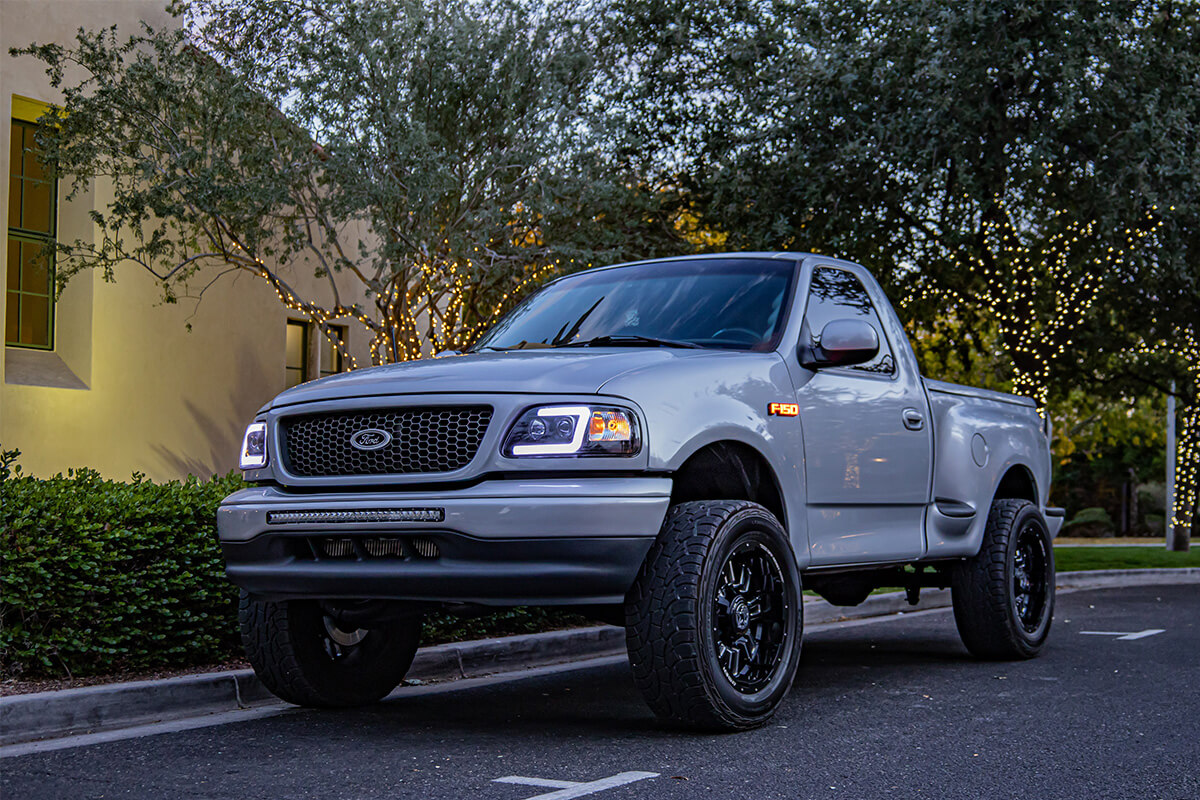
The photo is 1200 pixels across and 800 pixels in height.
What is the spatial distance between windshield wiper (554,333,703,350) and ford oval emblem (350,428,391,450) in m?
1.31

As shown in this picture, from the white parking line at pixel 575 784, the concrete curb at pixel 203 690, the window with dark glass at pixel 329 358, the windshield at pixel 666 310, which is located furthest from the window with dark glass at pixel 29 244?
the white parking line at pixel 575 784

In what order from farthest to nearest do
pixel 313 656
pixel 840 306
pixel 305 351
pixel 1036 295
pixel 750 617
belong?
1. pixel 305 351
2. pixel 1036 295
3. pixel 840 306
4. pixel 313 656
5. pixel 750 617

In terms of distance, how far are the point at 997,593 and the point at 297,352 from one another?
13195 mm

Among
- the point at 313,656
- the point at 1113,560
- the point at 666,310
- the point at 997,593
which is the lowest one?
the point at 1113,560

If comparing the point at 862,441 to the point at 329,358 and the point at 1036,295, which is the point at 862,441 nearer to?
the point at 1036,295

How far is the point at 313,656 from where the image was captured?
20.7 ft

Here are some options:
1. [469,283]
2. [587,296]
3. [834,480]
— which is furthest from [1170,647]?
[469,283]

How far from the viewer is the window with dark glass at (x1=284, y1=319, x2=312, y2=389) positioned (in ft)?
62.5

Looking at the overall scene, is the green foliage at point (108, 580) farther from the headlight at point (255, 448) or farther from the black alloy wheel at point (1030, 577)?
the black alloy wheel at point (1030, 577)

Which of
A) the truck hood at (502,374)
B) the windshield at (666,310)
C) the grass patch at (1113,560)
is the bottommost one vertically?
the grass patch at (1113,560)

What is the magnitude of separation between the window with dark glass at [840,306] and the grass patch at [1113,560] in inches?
428

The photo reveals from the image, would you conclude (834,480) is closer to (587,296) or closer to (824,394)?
(824,394)

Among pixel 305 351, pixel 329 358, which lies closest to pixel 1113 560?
pixel 329 358

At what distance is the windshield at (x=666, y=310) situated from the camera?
254 inches
